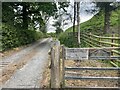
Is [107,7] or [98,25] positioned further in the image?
[98,25]

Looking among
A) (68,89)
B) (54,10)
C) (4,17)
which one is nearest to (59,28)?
(54,10)

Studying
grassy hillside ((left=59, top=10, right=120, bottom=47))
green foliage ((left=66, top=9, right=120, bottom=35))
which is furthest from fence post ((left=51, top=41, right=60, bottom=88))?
green foliage ((left=66, top=9, right=120, bottom=35))

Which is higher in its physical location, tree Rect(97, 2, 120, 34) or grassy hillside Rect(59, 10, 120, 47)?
tree Rect(97, 2, 120, 34)

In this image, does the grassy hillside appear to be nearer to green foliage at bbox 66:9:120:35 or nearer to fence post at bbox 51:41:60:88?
green foliage at bbox 66:9:120:35

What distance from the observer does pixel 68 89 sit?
6.52 m

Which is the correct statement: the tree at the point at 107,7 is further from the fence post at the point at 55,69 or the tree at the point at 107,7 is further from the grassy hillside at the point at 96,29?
the fence post at the point at 55,69

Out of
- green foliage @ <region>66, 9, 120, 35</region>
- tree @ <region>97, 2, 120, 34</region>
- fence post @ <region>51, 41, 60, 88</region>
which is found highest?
tree @ <region>97, 2, 120, 34</region>

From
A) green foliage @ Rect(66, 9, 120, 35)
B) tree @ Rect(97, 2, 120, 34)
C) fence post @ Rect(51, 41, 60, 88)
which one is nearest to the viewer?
fence post @ Rect(51, 41, 60, 88)

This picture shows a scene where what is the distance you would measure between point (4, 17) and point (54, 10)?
959cm

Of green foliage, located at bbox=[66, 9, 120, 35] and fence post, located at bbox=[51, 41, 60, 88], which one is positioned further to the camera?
green foliage, located at bbox=[66, 9, 120, 35]

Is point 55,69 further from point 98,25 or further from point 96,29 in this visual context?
point 98,25

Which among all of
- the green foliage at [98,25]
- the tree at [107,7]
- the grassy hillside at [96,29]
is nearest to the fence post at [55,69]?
the grassy hillside at [96,29]

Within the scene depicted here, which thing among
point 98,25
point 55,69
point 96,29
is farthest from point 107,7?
point 55,69

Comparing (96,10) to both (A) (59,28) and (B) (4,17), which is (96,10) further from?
(A) (59,28)
